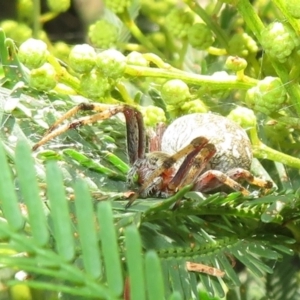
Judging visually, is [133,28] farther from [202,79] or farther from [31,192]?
[31,192]

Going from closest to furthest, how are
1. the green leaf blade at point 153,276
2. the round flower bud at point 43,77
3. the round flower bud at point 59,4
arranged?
the green leaf blade at point 153,276 < the round flower bud at point 43,77 < the round flower bud at point 59,4

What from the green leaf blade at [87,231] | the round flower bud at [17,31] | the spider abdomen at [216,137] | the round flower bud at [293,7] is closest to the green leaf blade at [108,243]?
the green leaf blade at [87,231]

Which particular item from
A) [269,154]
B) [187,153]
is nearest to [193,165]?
[187,153]


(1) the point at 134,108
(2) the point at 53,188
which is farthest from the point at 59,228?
(1) the point at 134,108

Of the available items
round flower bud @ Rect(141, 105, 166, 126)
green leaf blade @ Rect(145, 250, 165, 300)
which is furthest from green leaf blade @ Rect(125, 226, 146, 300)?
round flower bud @ Rect(141, 105, 166, 126)

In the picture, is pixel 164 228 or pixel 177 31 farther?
pixel 177 31

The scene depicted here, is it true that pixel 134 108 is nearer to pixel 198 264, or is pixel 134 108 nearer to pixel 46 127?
pixel 46 127

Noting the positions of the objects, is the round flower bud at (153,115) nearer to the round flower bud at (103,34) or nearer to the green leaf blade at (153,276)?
the round flower bud at (103,34)
